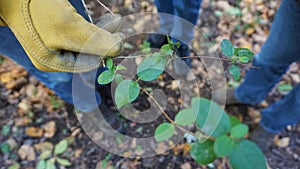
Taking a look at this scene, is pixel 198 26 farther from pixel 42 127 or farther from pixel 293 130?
pixel 42 127

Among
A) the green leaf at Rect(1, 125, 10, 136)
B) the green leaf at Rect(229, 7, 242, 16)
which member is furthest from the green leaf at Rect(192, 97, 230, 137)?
the green leaf at Rect(229, 7, 242, 16)

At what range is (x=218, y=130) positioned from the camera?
3.00 feet

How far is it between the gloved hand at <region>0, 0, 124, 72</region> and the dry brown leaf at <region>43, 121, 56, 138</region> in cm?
79

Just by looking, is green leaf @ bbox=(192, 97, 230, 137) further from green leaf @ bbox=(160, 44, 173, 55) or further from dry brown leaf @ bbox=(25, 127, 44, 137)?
dry brown leaf @ bbox=(25, 127, 44, 137)

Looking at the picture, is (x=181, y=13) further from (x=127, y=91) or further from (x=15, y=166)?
(x=15, y=166)

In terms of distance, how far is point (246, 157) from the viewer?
2.82 feet

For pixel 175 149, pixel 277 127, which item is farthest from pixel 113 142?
pixel 277 127

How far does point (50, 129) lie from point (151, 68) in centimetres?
94

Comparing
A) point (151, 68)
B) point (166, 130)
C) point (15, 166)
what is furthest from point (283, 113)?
point (15, 166)

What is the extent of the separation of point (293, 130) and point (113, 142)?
0.88 metres

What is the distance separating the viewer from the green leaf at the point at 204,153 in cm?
93

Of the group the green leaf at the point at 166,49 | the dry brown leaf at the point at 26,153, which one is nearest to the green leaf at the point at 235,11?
the green leaf at the point at 166,49

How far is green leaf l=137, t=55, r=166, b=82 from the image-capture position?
74 cm

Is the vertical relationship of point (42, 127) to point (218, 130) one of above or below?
below
